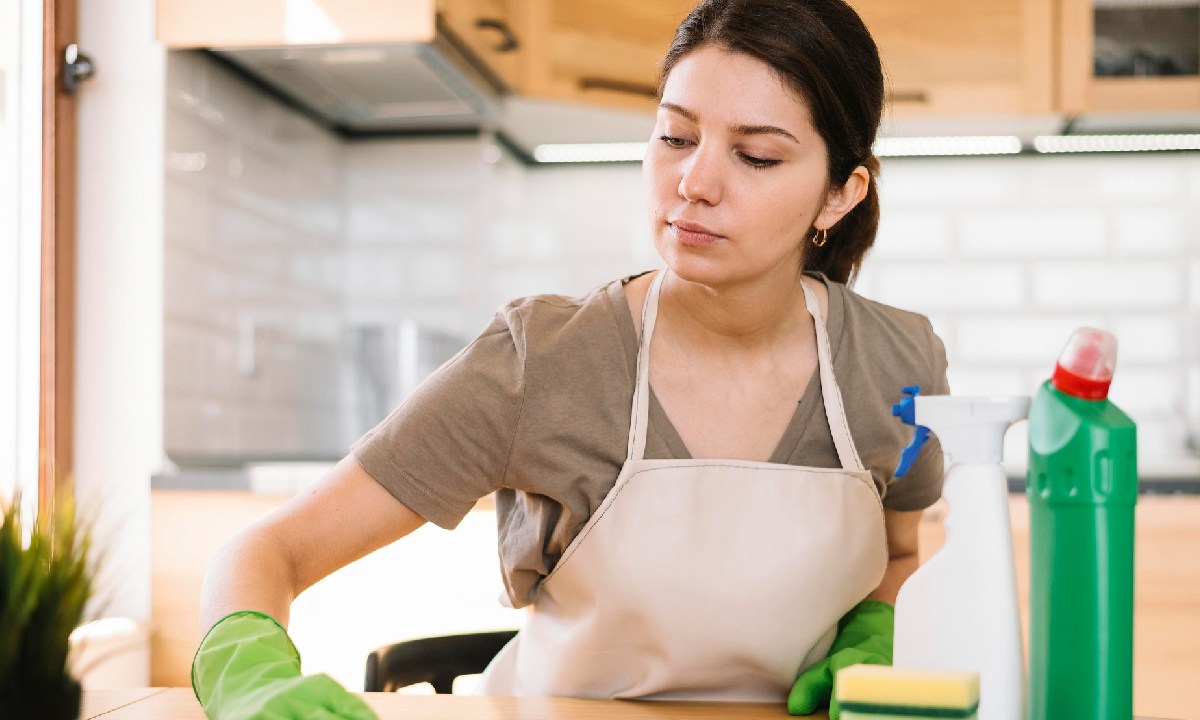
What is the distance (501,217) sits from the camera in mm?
2828

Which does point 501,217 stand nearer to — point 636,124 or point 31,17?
point 636,124

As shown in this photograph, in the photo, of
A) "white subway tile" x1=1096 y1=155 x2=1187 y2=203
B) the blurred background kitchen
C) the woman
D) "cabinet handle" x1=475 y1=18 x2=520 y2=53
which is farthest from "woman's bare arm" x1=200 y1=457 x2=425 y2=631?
"white subway tile" x1=1096 y1=155 x2=1187 y2=203

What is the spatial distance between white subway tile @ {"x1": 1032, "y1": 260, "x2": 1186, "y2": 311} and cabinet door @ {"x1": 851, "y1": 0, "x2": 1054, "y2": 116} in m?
0.41

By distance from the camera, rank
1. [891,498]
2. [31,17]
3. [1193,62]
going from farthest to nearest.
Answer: [1193,62]
[31,17]
[891,498]

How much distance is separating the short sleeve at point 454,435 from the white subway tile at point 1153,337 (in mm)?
2043

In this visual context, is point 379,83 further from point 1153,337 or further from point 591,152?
point 1153,337

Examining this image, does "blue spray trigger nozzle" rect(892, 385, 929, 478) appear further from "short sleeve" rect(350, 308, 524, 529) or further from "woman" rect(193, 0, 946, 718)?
"short sleeve" rect(350, 308, 524, 529)

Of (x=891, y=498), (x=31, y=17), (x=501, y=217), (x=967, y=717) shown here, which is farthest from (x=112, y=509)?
(x=967, y=717)

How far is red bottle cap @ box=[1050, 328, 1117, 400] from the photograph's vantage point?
0.71 metres

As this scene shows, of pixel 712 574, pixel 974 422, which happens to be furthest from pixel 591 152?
pixel 974 422

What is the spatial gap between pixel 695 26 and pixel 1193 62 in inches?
73.2

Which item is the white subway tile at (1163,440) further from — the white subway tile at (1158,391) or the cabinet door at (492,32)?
the cabinet door at (492,32)

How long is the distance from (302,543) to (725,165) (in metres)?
0.47

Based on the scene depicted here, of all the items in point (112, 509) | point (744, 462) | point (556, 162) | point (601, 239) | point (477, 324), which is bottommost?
point (112, 509)
